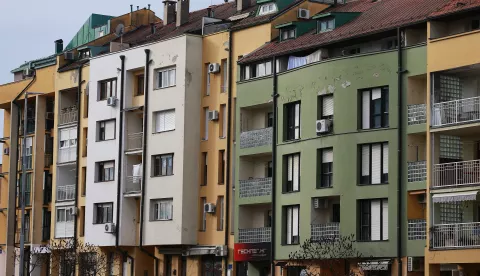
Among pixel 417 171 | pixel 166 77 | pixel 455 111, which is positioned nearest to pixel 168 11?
pixel 166 77

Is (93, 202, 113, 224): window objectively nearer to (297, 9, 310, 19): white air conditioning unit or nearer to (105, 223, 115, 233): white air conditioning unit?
(105, 223, 115, 233): white air conditioning unit

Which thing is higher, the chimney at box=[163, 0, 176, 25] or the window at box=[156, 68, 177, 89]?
the chimney at box=[163, 0, 176, 25]

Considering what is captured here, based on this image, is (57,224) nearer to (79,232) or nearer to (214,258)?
(79,232)

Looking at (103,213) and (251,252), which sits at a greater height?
(103,213)

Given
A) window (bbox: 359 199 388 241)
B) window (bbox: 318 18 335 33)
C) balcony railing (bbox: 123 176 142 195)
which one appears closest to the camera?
window (bbox: 359 199 388 241)

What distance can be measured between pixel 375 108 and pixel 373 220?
524cm

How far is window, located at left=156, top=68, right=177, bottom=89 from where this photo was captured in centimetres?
7638

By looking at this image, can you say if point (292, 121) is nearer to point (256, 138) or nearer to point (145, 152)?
point (256, 138)

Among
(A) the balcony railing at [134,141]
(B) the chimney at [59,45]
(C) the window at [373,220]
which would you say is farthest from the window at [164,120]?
(B) the chimney at [59,45]

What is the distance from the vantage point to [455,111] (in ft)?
186

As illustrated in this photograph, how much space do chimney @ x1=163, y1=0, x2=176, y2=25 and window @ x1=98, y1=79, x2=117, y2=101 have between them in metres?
7.02

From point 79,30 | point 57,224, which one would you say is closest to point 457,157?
point 57,224

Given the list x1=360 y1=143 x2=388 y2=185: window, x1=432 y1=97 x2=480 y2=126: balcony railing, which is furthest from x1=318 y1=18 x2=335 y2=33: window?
x1=432 y1=97 x2=480 y2=126: balcony railing

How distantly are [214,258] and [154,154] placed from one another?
7806 millimetres
